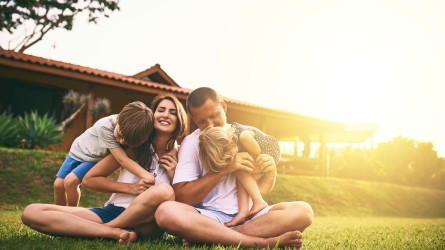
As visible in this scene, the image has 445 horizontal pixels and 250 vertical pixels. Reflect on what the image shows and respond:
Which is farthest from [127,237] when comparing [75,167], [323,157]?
[323,157]

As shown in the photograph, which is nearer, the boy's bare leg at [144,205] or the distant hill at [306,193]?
the boy's bare leg at [144,205]

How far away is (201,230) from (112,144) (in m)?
1.23

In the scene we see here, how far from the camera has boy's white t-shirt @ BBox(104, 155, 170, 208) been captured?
3.53m

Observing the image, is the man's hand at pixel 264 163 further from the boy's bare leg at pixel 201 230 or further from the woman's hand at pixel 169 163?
the woman's hand at pixel 169 163

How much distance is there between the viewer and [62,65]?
11812mm

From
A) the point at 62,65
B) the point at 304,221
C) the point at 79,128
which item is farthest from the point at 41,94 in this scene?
the point at 304,221

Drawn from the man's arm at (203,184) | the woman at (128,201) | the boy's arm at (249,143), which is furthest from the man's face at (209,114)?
the man's arm at (203,184)

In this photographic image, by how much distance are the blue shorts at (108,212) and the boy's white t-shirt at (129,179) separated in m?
0.04

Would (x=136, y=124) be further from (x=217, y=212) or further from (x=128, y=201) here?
(x=217, y=212)

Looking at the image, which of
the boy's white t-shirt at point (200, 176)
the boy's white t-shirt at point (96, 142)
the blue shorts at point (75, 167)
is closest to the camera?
the boy's white t-shirt at point (200, 176)

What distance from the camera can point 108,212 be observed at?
346 centimetres

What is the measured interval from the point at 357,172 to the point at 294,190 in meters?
19.4

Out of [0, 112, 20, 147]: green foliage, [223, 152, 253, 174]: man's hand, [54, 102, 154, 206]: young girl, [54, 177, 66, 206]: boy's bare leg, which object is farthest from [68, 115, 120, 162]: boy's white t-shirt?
[0, 112, 20, 147]: green foliage

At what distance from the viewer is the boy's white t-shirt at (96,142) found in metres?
3.80
